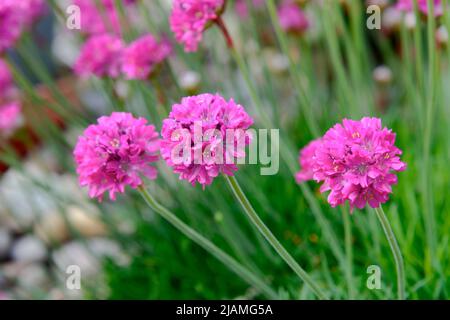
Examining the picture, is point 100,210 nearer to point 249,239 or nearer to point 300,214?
point 249,239

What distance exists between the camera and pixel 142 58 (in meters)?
1.14

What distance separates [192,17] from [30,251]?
4.11 feet

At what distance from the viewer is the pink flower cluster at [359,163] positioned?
0.69 meters

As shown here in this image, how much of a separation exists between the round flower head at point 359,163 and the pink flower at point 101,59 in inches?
23.8

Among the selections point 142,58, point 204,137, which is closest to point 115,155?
point 204,137

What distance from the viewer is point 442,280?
108 cm

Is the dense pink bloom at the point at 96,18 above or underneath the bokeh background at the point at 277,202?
above

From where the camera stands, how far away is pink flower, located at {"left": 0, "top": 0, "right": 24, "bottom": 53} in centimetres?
122

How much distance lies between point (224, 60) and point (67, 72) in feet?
4.73

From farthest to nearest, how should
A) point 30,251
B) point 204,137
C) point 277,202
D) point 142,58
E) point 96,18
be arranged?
1. point 30,251
2. point 96,18
3. point 277,202
4. point 142,58
5. point 204,137

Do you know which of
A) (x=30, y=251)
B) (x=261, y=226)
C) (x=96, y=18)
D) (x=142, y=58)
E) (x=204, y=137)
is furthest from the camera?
(x=30, y=251)

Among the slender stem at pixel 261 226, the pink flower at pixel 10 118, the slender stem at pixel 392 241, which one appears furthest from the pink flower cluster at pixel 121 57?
the slender stem at pixel 392 241

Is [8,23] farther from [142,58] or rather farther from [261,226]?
[261,226]

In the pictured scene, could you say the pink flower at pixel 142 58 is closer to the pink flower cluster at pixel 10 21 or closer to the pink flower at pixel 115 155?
the pink flower cluster at pixel 10 21
